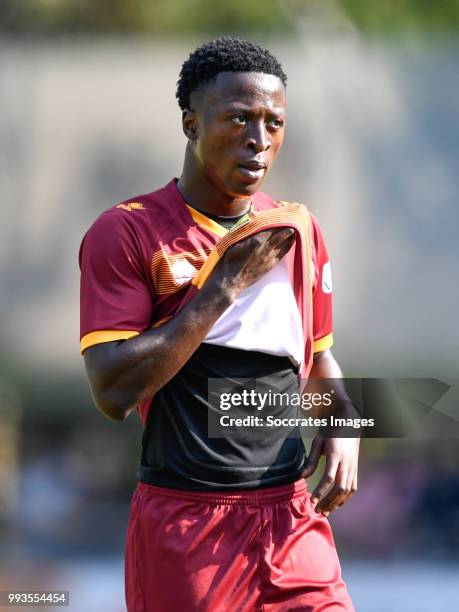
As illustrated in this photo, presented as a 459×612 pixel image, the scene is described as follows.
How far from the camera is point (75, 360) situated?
15.2 feet

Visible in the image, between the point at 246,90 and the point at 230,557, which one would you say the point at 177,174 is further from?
the point at 230,557

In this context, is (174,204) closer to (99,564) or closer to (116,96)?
(116,96)

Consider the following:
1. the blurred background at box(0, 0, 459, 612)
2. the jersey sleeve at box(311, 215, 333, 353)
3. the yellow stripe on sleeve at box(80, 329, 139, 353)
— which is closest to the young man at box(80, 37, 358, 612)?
the yellow stripe on sleeve at box(80, 329, 139, 353)

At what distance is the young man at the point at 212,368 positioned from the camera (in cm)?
223

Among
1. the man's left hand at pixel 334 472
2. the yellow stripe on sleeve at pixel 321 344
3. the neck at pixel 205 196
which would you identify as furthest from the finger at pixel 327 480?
the neck at pixel 205 196

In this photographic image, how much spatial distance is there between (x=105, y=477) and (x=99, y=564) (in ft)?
1.19

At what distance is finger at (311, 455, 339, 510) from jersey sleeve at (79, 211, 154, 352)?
1.62 ft

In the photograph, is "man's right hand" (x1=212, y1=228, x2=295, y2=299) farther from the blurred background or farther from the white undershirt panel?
the blurred background

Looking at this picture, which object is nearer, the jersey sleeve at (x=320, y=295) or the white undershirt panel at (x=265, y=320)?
the white undershirt panel at (x=265, y=320)

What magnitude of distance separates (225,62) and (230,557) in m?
1.05

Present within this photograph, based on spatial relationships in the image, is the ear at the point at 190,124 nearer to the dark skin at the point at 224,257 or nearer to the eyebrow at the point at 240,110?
the dark skin at the point at 224,257

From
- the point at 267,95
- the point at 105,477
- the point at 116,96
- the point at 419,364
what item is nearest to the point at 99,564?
the point at 105,477

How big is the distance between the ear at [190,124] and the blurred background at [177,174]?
6.99 ft

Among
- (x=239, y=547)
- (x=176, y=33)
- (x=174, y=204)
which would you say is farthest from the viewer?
(x=176, y=33)
